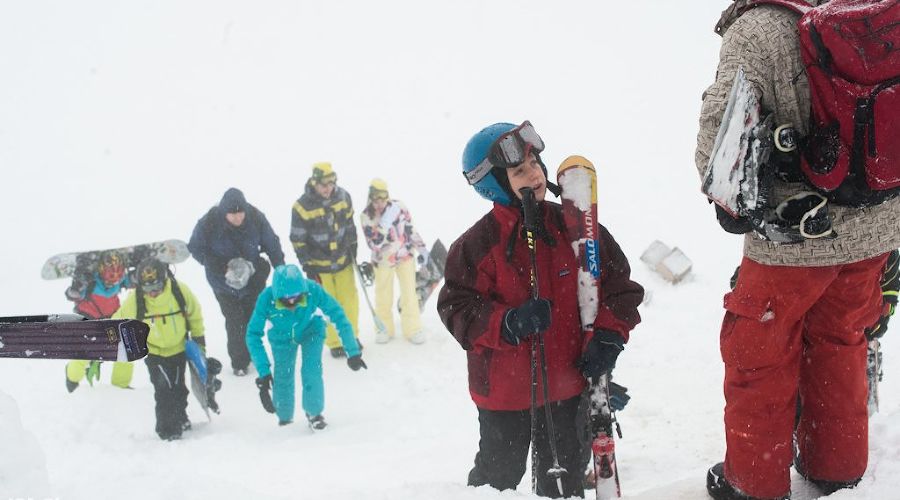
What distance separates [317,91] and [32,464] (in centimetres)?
3201

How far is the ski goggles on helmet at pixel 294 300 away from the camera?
7.08m

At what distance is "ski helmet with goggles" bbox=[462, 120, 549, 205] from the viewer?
135 inches

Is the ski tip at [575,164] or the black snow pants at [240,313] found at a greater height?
the ski tip at [575,164]

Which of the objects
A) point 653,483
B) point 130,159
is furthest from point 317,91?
point 653,483

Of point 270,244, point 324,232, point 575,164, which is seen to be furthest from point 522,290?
point 270,244

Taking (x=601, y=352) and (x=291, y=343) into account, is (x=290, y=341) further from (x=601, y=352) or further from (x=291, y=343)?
(x=601, y=352)

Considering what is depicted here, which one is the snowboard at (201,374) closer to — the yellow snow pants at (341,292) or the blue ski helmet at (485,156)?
the yellow snow pants at (341,292)

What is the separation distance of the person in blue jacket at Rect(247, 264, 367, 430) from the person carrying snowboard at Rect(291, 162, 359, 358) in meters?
1.72

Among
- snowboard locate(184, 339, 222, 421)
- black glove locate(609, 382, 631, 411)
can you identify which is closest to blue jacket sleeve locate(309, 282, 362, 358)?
snowboard locate(184, 339, 222, 421)

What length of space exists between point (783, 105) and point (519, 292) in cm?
134

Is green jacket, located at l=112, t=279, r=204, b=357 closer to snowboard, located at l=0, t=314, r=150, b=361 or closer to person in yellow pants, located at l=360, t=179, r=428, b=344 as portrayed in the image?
person in yellow pants, located at l=360, t=179, r=428, b=344

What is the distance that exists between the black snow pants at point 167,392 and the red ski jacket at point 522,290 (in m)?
4.81

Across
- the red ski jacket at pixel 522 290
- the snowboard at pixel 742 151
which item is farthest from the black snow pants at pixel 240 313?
the snowboard at pixel 742 151

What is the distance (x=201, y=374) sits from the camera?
24.8 ft
